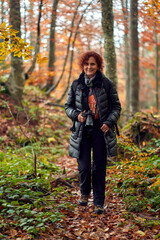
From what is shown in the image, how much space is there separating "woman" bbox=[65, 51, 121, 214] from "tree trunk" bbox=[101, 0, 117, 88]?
2409 mm

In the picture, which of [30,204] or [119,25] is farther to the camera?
[119,25]

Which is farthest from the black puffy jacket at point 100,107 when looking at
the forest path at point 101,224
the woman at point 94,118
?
the forest path at point 101,224

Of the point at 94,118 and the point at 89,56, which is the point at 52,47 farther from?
the point at 94,118

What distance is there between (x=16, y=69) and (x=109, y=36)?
3.72m

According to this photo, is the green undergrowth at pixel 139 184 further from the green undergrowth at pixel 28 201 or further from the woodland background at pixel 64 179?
the green undergrowth at pixel 28 201

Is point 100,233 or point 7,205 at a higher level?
point 7,205

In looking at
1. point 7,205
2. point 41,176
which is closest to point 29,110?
point 41,176

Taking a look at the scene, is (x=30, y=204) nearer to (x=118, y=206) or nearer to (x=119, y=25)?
(x=118, y=206)

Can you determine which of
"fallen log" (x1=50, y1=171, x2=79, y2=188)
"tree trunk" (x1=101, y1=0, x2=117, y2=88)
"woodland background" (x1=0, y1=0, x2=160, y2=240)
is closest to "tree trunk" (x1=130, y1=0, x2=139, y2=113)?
"woodland background" (x1=0, y1=0, x2=160, y2=240)

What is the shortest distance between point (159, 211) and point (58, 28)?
A: 9.61 meters

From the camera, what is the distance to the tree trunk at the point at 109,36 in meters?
6.15

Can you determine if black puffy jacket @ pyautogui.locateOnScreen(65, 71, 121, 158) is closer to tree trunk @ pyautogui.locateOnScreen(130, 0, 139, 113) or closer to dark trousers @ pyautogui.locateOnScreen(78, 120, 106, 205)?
dark trousers @ pyautogui.locateOnScreen(78, 120, 106, 205)

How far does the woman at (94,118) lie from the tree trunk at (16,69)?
504cm

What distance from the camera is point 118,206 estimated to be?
4.12 meters
